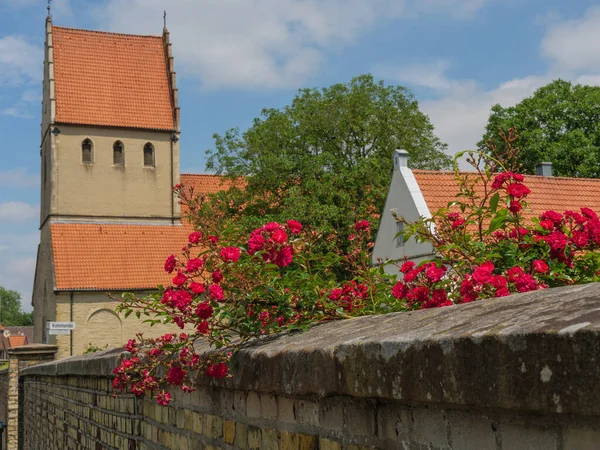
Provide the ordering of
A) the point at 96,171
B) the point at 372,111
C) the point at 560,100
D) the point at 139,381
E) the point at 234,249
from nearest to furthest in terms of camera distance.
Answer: the point at 234,249, the point at 139,381, the point at 372,111, the point at 560,100, the point at 96,171

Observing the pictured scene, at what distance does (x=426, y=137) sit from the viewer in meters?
35.2

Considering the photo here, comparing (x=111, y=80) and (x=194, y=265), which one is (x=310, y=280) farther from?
(x=111, y=80)

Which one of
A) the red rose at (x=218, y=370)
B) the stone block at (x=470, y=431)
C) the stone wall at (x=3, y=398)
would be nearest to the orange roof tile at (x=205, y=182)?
the stone wall at (x=3, y=398)

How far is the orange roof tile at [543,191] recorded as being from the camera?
23844 mm

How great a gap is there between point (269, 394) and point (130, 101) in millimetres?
43162

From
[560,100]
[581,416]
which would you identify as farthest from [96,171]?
[581,416]

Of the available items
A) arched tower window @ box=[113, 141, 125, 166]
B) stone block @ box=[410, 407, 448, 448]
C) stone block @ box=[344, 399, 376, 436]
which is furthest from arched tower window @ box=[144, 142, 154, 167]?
stone block @ box=[410, 407, 448, 448]

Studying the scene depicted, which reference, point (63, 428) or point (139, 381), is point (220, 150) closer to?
point (63, 428)

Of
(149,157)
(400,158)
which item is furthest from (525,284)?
(149,157)

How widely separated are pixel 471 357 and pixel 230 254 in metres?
2.29

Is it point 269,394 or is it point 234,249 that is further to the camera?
point 234,249

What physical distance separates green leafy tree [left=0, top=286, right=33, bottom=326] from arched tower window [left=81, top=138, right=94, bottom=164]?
10046 cm

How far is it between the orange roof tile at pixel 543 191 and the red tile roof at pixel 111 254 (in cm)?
1729

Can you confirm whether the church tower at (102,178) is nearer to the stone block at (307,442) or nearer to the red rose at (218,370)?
the red rose at (218,370)
